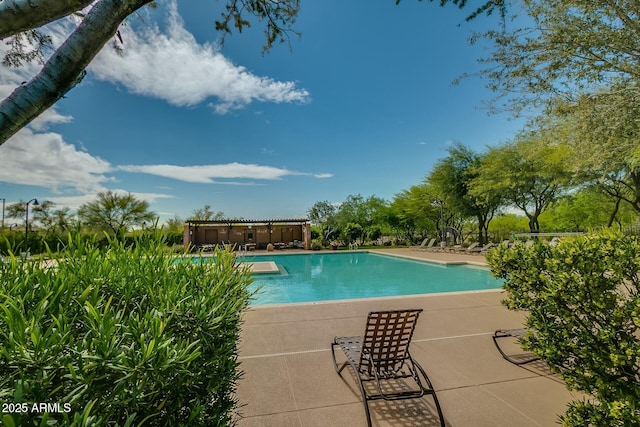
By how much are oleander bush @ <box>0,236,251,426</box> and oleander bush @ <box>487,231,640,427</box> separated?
2231 millimetres

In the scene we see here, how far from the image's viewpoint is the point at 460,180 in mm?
20969

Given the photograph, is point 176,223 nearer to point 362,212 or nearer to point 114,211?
point 114,211

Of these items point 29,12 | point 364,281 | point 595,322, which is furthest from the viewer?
point 364,281

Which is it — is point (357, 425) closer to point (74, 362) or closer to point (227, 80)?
point (74, 362)

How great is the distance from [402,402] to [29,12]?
368 centimetres

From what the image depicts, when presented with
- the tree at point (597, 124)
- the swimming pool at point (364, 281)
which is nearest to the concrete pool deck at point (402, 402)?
the swimming pool at point (364, 281)

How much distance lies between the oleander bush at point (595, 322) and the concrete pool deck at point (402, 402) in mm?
621

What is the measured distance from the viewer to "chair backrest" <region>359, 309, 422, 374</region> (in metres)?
2.75

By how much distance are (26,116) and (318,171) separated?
1222 inches

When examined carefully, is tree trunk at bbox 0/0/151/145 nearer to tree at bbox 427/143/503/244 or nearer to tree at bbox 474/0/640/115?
tree at bbox 474/0/640/115

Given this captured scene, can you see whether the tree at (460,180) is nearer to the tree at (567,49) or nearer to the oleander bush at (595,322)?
the tree at (567,49)

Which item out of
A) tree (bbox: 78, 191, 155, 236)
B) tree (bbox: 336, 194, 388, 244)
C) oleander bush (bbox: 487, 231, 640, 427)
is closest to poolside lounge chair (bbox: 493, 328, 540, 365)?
oleander bush (bbox: 487, 231, 640, 427)

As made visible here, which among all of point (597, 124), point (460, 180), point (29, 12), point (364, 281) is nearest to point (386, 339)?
point (29, 12)

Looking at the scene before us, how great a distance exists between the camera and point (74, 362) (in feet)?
3.12
